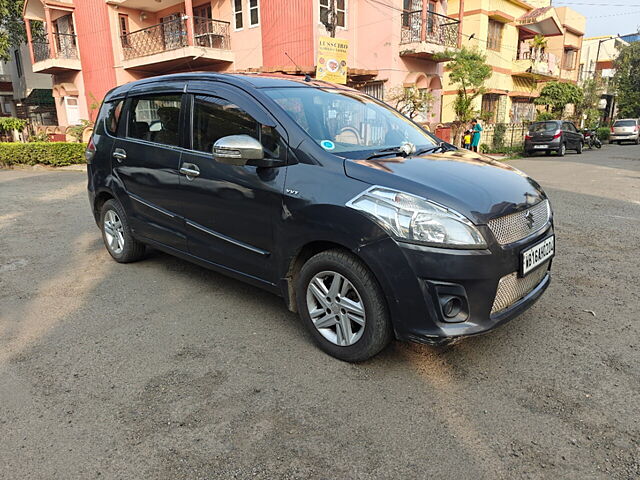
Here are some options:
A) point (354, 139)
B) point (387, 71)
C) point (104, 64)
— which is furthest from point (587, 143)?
point (354, 139)

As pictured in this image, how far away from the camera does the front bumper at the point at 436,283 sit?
2658 mm

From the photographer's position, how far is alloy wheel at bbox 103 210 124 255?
5109mm

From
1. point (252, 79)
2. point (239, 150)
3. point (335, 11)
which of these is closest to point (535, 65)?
point (335, 11)

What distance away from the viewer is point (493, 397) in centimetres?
279

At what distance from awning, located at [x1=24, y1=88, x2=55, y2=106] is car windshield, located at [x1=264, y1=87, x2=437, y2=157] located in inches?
1236

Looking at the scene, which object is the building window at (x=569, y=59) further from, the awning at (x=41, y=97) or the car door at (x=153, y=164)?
the car door at (x=153, y=164)

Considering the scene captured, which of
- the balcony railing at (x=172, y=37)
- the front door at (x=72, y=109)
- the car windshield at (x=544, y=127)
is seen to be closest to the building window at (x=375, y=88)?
the balcony railing at (x=172, y=37)

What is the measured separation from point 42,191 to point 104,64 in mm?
14339

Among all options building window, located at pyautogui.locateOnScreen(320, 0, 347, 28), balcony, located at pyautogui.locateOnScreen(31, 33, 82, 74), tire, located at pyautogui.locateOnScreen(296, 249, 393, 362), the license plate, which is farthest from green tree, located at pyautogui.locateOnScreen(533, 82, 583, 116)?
tire, located at pyautogui.locateOnScreen(296, 249, 393, 362)

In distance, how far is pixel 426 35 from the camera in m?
18.8

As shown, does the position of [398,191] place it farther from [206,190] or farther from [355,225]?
[206,190]

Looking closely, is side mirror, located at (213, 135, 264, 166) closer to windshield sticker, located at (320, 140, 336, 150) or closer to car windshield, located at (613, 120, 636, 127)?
windshield sticker, located at (320, 140, 336, 150)

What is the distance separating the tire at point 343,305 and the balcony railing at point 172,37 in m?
17.8

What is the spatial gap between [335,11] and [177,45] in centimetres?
779
